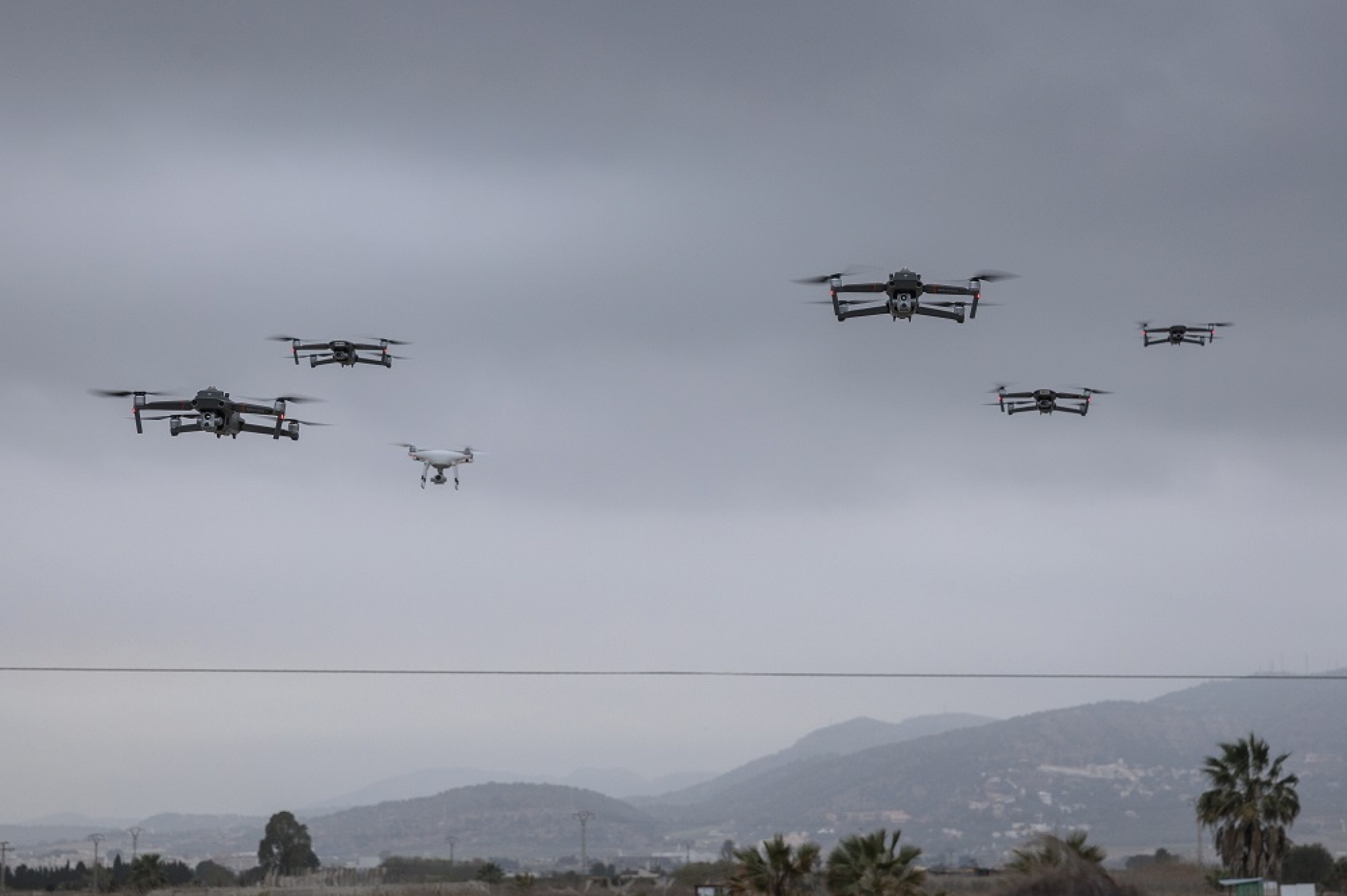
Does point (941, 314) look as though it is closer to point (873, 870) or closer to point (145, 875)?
point (873, 870)

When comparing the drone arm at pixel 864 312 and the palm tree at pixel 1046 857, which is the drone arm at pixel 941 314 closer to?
the drone arm at pixel 864 312

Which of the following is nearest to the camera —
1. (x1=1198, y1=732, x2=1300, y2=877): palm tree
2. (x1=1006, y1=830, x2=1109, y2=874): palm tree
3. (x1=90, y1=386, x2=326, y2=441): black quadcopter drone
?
(x1=1006, y1=830, x2=1109, y2=874): palm tree

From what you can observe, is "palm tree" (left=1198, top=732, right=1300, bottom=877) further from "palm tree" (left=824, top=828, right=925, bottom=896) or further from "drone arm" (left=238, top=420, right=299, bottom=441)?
"drone arm" (left=238, top=420, right=299, bottom=441)

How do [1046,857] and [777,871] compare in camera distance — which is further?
[777,871]

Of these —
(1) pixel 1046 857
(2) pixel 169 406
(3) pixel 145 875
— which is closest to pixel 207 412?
(2) pixel 169 406

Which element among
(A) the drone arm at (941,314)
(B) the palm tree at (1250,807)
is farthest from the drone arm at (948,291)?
(B) the palm tree at (1250,807)

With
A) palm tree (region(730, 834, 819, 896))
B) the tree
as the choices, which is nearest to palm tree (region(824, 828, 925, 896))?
palm tree (region(730, 834, 819, 896))
